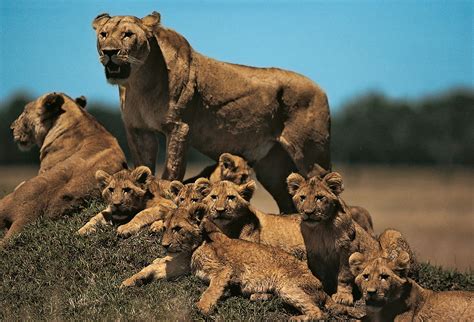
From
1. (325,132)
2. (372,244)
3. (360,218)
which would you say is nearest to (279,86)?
(325,132)

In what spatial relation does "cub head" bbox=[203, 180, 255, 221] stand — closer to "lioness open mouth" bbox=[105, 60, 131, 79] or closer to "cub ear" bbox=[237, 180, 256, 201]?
"cub ear" bbox=[237, 180, 256, 201]

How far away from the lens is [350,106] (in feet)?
240

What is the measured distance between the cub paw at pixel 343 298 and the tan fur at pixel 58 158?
3646 mm

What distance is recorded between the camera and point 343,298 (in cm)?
960

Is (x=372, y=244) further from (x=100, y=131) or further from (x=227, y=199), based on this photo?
(x=100, y=131)

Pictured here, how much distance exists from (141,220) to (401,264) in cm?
302

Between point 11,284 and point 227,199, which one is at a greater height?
point 227,199

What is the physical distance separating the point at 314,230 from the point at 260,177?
13.2 feet

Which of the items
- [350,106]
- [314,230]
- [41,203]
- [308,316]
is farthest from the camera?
[350,106]

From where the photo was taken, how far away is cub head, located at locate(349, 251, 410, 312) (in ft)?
28.7

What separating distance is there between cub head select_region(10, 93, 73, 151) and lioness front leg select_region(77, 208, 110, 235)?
2.45m

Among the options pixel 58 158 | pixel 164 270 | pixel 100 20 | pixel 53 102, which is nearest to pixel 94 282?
pixel 164 270

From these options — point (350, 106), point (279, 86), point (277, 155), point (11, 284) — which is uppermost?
point (279, 86)

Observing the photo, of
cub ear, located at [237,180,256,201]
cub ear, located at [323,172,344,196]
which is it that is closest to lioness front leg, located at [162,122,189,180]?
cub ear, located at [237,180,256,201]
